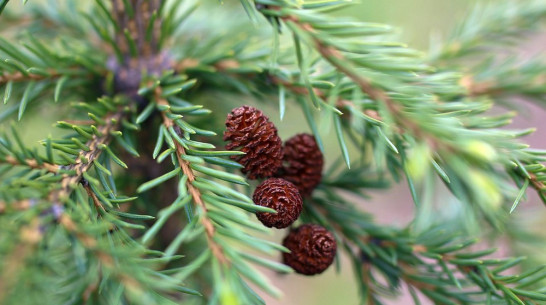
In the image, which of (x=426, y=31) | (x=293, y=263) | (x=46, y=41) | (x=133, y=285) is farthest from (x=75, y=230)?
(x=426, y=31)

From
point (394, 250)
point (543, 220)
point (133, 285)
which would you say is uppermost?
point (133, 285)

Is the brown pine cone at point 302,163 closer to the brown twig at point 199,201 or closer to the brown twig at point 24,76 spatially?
the brown twig at point 199,201

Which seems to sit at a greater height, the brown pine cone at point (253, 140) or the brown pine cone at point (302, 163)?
the brown pine cone at point (253, 140)

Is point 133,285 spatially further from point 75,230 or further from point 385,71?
point 385,71

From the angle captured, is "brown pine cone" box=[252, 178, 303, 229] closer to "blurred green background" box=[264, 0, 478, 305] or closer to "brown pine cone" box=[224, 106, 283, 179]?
"brown pine cone" box=[224, 106, 283, 179]

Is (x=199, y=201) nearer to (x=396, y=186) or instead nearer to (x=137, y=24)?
(x=137, y=24)

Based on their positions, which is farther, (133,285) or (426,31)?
(426,31)

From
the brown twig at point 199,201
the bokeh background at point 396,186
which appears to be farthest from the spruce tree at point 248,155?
the bokeh background at point 396,186
